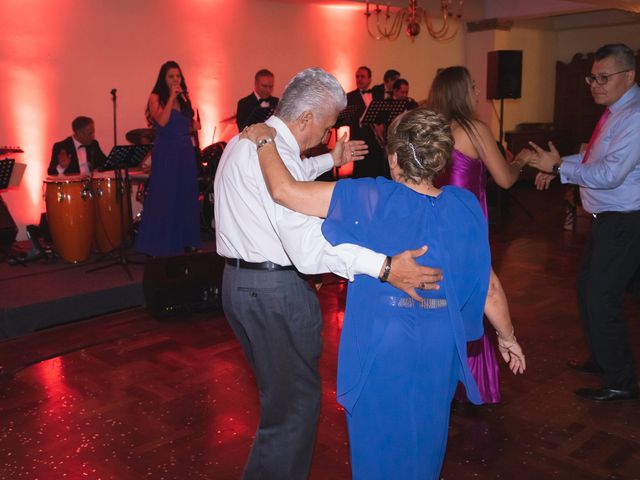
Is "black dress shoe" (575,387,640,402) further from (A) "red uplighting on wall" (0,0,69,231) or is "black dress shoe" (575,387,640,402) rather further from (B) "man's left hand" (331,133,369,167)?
(A) "red uplighting on wall" (0,0,69,231)

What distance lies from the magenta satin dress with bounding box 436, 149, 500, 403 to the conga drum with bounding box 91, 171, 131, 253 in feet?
11.9

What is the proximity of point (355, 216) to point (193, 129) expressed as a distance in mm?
4493

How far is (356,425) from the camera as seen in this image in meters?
1.88

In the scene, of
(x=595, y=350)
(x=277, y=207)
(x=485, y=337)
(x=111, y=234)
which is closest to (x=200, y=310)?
(x=111, y=234)

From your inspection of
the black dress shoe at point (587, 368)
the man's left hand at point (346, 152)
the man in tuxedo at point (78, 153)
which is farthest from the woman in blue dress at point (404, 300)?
the man in tuxedo at point (78, 153)

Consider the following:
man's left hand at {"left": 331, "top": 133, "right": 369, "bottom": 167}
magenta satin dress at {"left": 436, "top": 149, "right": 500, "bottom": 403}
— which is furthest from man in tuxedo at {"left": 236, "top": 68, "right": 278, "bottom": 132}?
man's left hand at {"left": 331, "top": 133, "right": 369, "bottom": 167}

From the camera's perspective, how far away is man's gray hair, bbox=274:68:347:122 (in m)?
2.06

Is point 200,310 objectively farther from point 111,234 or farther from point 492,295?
point 492,295

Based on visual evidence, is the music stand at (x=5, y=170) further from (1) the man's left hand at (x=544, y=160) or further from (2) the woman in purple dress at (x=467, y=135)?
(1) the man's left hand at (x=544, y=160)

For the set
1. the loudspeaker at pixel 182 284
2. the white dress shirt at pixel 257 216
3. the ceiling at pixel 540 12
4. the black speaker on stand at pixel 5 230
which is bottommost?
the loudspeaker at pixel 182 284

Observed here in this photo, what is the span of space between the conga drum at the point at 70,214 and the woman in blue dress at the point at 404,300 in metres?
4.31

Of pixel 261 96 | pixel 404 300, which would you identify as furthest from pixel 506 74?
pixel 404 300

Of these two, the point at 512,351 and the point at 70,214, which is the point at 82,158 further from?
the point at 512,351

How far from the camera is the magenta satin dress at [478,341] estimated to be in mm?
3021
